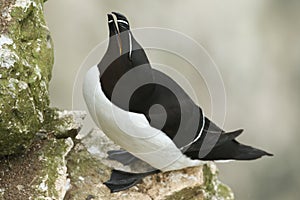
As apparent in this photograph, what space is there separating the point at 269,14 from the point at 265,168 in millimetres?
1198

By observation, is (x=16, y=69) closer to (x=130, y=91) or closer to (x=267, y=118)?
(x=130, y=91)

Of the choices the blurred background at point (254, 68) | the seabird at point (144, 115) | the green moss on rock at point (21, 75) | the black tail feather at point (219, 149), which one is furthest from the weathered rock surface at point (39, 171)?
the blurred background at point (254, 68)

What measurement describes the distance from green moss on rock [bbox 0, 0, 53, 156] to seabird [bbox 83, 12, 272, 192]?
0.18m

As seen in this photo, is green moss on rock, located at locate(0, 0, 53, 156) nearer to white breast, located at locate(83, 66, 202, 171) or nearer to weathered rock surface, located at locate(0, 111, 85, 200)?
weathered rock surface, located at locate(0, 111, 85, 200)

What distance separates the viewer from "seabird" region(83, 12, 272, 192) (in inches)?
71.3

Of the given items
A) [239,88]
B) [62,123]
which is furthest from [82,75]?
[239,88]

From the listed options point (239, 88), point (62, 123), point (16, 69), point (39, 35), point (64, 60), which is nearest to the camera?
point (16, 69)

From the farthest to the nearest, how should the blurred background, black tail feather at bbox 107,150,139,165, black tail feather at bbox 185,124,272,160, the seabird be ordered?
1. the blurred background
2. black tail feather at bbox 107,150,139,165
3. black tail feather at bbox 185,124,272,160
4. the seabird

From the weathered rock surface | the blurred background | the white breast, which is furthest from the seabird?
the blurred background

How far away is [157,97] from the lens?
1881mm

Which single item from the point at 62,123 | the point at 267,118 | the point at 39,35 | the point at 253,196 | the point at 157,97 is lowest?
the point at 253,196

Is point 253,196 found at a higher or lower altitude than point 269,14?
lower

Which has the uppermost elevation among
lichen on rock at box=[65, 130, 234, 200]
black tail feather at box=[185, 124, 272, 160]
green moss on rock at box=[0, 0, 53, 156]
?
green moss on rock at box=[0, 0, 53, 156]

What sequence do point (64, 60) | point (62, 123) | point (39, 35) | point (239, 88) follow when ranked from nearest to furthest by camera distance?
point (39, 35), point (62, 123), point (64, 60), point (239, 88)
